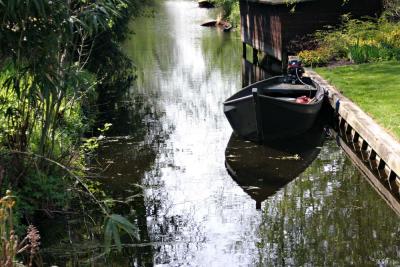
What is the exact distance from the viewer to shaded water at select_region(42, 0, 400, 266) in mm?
9188

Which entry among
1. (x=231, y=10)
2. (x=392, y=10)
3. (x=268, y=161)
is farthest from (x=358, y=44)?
(x=231, y=10)

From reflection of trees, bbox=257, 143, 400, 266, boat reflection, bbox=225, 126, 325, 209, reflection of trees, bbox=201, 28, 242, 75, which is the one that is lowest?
reflection of trees, bbox=201, 28, 242, 75

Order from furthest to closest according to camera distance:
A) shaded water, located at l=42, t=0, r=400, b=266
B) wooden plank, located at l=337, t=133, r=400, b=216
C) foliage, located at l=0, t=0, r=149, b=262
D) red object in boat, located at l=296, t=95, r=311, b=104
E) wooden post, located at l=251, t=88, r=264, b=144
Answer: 1. red object in boat, located at l=296, t=95, r=311, b=104
2. wooden post, located at l=251, t=88, r=264, b=144
3. wooden plank, located at l=337, t=133, r=400, b=216
4. shaded water, located at l=42, t=0, r=400, b=266
5. foliage, located at l=0, t=0, r=149, b=262

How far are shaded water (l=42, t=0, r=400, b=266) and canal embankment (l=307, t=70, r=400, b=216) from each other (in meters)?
0.31

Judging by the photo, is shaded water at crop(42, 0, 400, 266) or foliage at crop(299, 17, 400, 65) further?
foliage at crop(299, 17, 400, 65)

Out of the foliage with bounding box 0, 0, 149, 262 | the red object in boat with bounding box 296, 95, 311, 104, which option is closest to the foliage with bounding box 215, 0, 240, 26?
the red object in boat with bounding box 296, 95, 311, 104

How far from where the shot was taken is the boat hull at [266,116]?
48.8 feet

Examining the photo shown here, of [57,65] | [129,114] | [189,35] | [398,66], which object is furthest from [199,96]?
[189,35]

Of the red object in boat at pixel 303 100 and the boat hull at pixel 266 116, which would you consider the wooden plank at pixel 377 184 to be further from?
the red object in boat at pixel 303 100

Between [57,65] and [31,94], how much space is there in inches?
20.3

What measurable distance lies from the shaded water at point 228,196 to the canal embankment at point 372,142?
31cm

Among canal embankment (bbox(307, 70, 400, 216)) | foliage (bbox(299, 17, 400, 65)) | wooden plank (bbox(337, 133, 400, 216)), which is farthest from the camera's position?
foliage (bbox(299, 17, 400, 65))

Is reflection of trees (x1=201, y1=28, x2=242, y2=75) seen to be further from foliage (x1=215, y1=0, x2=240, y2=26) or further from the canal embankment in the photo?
the canal embankment

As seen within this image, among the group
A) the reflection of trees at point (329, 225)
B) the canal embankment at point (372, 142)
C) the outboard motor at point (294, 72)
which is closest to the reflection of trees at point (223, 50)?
the outboard motor at point (294, 72)
